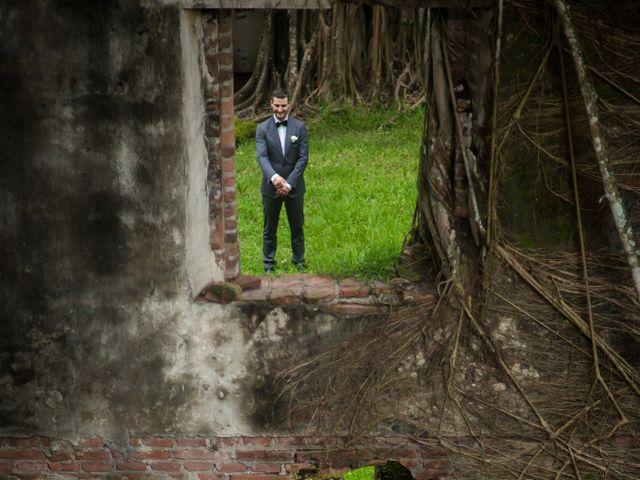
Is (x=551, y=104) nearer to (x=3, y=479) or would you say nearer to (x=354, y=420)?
(x=354, y=420)

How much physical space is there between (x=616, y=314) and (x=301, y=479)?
6.37ft

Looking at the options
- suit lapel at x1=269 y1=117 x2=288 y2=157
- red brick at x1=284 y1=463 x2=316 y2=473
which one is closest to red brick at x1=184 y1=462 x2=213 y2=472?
red brick at x1=284 y1=463 x2=316 y2=473

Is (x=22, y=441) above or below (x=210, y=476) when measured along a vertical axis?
above

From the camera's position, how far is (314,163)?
10.8m

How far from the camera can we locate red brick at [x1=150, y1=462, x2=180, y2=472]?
4.91 metres

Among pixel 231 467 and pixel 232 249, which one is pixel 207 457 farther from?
pixel 232 249

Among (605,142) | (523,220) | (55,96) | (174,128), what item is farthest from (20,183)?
(605,142)

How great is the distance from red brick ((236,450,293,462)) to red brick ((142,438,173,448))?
37cm

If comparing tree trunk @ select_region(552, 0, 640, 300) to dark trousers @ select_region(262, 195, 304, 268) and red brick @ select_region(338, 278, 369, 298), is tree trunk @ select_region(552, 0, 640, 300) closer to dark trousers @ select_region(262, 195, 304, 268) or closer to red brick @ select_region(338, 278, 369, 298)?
red brick @ select_region(338, 278, 369, 298)

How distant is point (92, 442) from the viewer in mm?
4902

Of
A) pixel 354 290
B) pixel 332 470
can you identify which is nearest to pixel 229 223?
pixel 354 290

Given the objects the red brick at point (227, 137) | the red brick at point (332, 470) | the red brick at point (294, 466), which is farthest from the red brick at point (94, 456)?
the red brick at point (227, 137)

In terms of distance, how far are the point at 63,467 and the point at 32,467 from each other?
7.0 inches

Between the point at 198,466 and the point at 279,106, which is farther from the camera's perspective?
the point at 279,106
